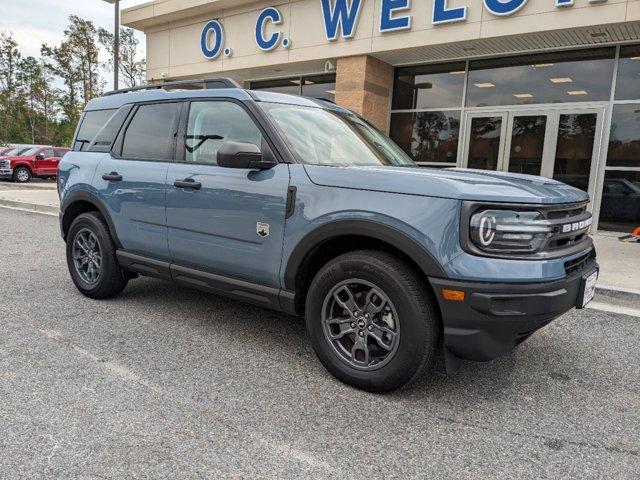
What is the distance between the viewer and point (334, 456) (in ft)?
7.41

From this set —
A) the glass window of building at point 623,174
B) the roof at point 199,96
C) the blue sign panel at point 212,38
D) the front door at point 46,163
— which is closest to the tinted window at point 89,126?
the roof at point 199,96

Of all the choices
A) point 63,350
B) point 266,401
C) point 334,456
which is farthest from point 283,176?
point 63,350

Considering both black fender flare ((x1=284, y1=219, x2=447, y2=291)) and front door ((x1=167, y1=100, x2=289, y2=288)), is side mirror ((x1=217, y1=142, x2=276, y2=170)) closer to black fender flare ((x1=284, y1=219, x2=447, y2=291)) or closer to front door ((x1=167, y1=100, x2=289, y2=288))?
front door ((x1=167, y1=100, x2=289, y2=288))

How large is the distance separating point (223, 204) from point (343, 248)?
0.89m

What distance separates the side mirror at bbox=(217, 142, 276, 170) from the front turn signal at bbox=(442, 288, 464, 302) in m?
1.42

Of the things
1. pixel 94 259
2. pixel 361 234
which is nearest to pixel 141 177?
pixel 94 259

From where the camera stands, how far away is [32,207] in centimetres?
1240

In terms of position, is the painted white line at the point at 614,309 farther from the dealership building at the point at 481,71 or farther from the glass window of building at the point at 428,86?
the glass window of building at the point at 428,86

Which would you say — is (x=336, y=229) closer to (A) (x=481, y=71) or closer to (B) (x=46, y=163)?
(A) (x=481, y=71)

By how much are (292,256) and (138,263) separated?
5.47ft

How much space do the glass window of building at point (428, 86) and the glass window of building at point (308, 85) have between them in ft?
6.14

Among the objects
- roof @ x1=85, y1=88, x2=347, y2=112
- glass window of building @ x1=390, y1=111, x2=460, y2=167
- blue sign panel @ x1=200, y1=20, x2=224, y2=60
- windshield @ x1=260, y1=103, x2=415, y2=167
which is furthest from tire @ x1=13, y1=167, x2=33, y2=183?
windshield @ x1=260, y1=103, x2=415, y2=167

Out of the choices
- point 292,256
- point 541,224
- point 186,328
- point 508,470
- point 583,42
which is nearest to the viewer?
point 508,470

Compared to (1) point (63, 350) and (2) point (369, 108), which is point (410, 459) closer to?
(1) point (63, 350)
